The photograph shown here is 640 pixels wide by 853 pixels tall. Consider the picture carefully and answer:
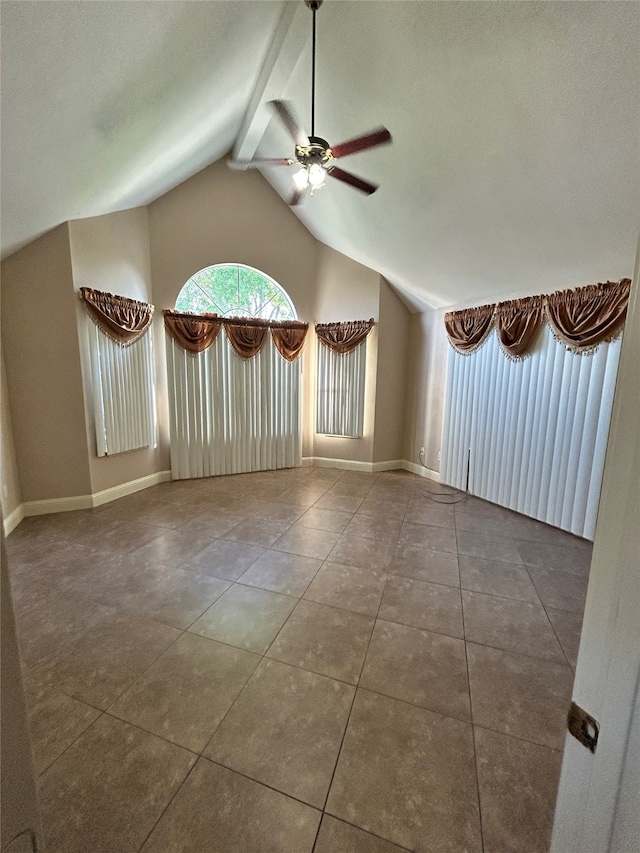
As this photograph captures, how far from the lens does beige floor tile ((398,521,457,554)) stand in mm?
2650

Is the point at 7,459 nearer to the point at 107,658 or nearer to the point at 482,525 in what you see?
the point at 107,658

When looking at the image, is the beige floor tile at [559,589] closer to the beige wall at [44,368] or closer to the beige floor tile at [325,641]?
the beige floor tile at [325,641]

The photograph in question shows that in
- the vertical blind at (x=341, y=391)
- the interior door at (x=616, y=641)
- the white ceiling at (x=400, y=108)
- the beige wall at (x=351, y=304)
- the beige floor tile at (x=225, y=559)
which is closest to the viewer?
the interior door at (x=616, y=641)

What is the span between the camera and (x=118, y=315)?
3322 millimetres

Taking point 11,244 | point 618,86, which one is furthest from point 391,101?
point 11,244

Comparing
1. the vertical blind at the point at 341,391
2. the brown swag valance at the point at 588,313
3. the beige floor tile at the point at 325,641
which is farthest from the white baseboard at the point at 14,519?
the brown swag valance at the point at 588,313

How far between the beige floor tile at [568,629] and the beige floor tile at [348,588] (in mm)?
925

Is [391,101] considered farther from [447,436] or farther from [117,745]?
[117,745]

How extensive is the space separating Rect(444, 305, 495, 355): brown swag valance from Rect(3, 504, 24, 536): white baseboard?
14.7 ft

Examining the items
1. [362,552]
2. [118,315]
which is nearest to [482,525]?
[362,552]

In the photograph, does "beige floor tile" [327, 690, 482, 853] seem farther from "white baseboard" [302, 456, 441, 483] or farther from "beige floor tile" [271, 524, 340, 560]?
"white baseboard" [302, 456, 441, 483]

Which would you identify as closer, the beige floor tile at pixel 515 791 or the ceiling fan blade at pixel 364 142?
the beige floor tile at pixel 515 791

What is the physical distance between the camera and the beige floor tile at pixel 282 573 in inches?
84.6

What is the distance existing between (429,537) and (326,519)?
904mm
